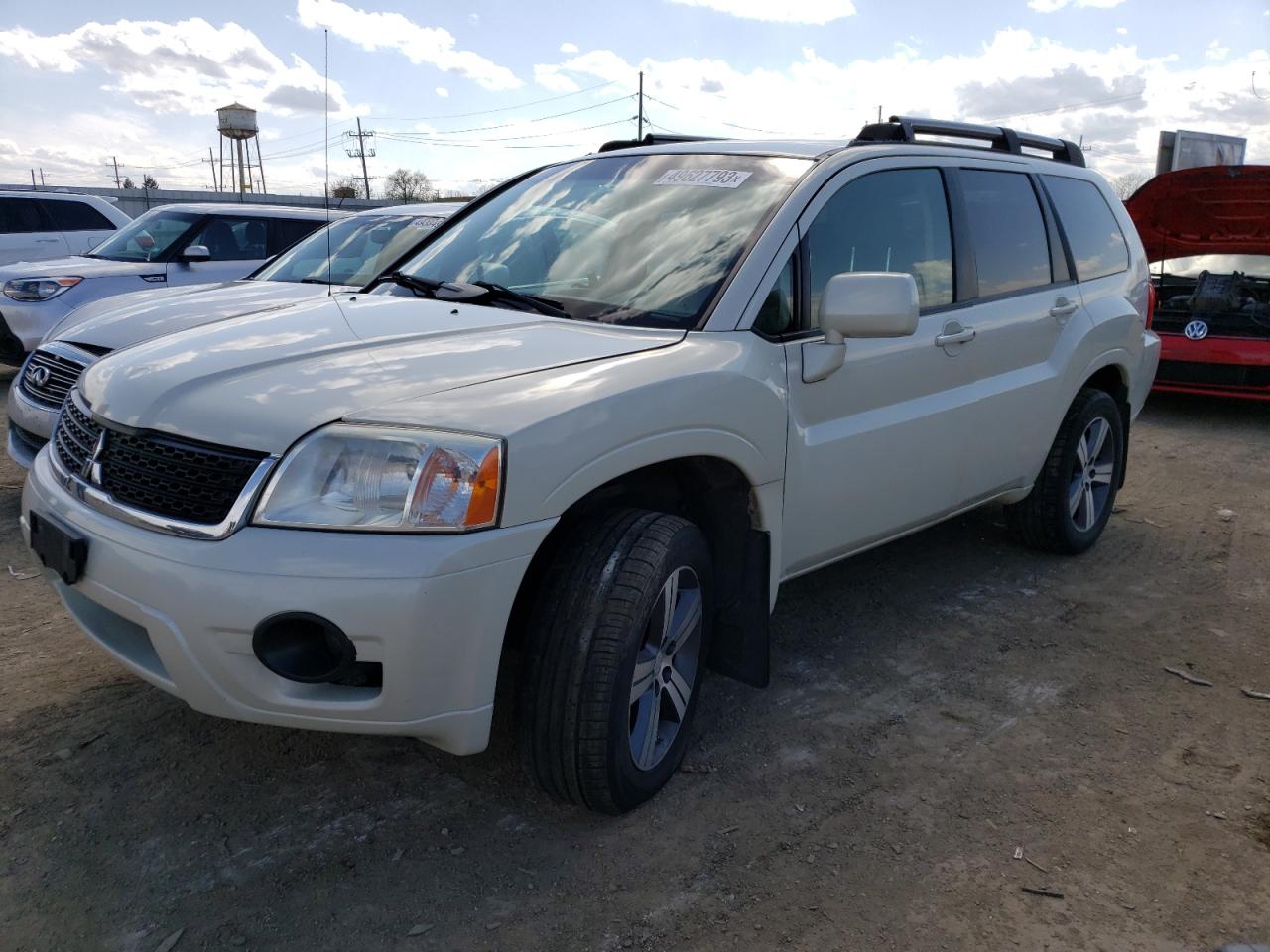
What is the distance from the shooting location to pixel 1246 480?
662 centimetres

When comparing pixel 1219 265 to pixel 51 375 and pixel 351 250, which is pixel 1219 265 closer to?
pixel 351 250

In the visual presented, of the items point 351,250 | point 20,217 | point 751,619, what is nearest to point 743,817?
point 751,619

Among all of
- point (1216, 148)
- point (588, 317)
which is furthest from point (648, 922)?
point (1216, 148)

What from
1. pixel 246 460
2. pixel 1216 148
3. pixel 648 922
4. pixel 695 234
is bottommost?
pixel 648 922

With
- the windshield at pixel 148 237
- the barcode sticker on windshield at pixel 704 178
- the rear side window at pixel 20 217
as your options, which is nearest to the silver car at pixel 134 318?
the barcode sticker on windshield at pixel 704 178

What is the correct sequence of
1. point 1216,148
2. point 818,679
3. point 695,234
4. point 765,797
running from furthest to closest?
1. point 1216,148
2. point 818,679
3. point 695,234
4. point 765,797

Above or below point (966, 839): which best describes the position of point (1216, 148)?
above

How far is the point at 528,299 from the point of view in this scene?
3160mm

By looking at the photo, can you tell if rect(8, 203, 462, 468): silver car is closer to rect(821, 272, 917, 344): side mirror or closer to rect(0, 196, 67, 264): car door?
rect(821, 272, 917, 344): side mirror

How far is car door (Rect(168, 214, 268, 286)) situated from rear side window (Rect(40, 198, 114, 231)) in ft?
13.0

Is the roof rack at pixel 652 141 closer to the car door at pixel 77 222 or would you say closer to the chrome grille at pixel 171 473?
the chrome grille at pixel 171 473

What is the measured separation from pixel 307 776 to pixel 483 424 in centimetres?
128

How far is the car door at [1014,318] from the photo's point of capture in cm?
391

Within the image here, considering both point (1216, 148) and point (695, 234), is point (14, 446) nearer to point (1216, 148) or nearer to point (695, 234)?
point (695, 234)
